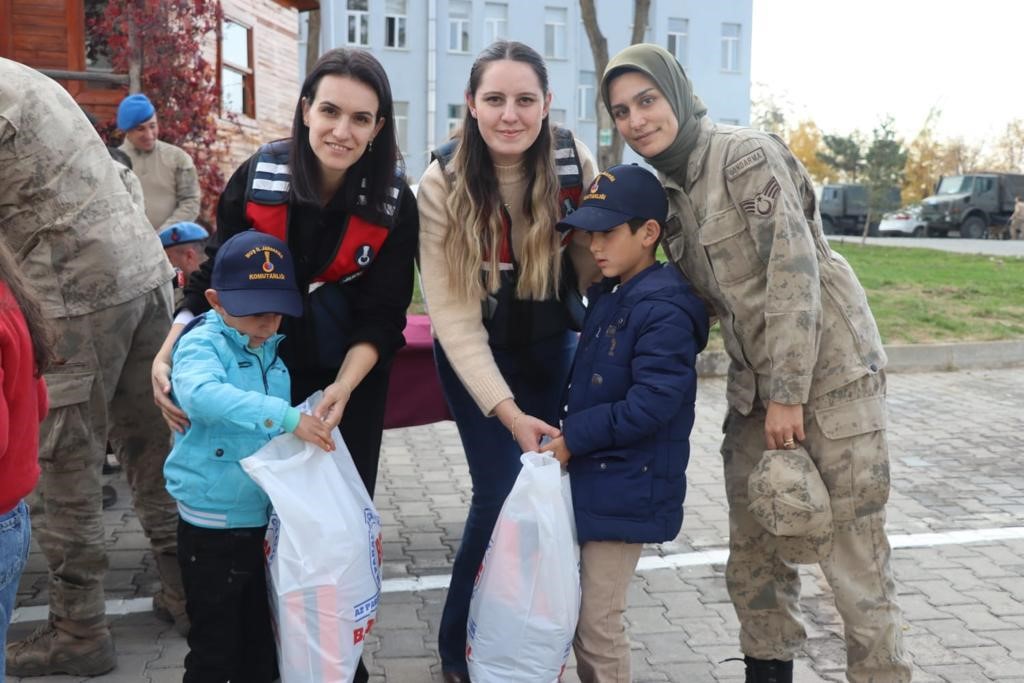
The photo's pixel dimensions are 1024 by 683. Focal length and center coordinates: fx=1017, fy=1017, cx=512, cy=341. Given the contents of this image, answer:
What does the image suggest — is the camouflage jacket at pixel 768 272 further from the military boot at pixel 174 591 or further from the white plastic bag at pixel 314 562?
the military boot at pixel 174 591

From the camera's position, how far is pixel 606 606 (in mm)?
2832

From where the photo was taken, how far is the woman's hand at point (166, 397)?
2828 mm

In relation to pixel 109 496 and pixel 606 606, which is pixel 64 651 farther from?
pixel 109 496

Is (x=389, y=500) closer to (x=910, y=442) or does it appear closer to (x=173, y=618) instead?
(x=173, y=618)

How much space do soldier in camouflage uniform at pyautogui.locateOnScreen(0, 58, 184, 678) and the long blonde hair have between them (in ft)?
3.67

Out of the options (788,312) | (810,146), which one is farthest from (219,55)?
(810,146)

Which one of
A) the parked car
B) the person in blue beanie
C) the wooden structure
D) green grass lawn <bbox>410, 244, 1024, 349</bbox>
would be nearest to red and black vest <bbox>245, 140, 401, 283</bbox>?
the person in blue beanie

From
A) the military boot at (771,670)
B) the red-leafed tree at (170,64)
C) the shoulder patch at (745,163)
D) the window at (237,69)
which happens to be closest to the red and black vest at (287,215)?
the shoulder patch at (745,163)

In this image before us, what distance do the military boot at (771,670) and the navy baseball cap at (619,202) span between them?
1365 millimetres

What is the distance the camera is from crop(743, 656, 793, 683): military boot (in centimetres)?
307

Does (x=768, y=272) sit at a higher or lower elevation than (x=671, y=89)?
lower

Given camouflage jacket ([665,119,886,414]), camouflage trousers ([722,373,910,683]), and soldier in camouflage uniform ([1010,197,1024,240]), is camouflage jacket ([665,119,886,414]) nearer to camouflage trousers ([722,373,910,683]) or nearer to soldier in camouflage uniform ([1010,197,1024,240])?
camouflage trousers ([722,373,910,683])

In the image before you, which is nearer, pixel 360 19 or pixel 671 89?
pixel 671 89

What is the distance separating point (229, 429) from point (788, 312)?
152 centimetres
